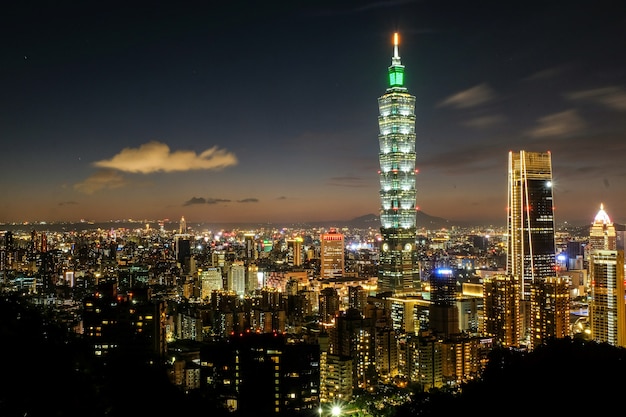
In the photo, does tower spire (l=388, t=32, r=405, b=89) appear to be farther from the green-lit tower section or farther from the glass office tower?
the glass office tower

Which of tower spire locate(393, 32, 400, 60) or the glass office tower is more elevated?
tower spire locate(393, 32, 400, 60)

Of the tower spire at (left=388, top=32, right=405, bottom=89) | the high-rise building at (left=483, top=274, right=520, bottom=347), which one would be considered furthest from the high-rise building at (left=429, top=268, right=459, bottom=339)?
the tower spire at (left=388, top=32, right=405, bottom=89)

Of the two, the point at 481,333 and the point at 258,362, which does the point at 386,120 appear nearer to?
the point at 481,333

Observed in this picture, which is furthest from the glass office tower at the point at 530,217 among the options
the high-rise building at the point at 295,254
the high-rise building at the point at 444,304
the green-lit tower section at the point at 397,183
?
the high-rise building at the point at 295,254

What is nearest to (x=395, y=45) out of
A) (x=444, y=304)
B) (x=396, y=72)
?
(x=396, y=72)

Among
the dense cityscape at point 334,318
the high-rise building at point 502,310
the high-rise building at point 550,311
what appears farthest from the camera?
the high-rise building at point 502,310

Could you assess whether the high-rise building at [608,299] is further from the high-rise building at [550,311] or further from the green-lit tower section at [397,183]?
the green-lit tower section at [397,183]
